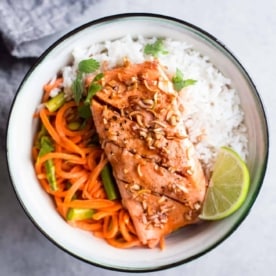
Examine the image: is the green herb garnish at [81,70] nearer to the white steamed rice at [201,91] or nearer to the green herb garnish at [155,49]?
the white steamed rice at [201,91]

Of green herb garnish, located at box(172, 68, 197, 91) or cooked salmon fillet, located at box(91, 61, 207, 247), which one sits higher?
green herb garnish, located at box(172, 68, 197, 91)

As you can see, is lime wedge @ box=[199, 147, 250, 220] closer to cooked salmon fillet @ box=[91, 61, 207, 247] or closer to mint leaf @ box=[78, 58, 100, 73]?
cooked salmon fillet @ box=[91, 61, 207, 247]

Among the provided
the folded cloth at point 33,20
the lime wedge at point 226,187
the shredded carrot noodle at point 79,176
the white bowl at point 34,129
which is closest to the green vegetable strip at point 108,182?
the shredded carrot noodle at point 79,176

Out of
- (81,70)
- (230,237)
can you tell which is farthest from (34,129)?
(230,237)

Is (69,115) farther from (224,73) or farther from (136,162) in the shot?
(224,73)

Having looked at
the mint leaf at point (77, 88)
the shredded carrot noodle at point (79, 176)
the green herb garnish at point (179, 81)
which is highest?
the green herb garnish at point (179, 81)

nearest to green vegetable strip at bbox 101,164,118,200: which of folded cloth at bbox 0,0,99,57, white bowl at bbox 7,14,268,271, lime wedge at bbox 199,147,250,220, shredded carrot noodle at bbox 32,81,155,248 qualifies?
shredded carrot noodle at bbox 32,81,155,248

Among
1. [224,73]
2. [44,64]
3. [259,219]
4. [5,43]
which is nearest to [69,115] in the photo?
[44,64]
